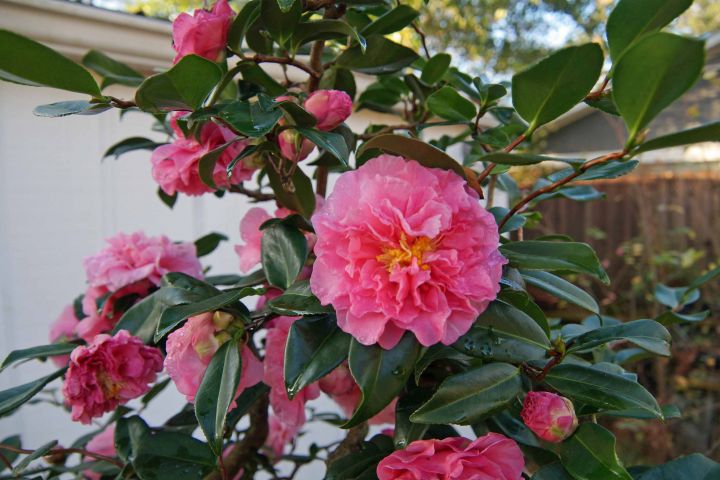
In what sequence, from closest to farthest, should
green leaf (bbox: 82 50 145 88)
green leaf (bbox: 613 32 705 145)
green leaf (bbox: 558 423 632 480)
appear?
green leaf (bbox: 613 32 705 145)
green leaf (bbox: 558 423 632 480)
green leaf (bbox: 82 50 145 88)

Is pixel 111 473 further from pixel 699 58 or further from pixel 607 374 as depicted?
pixel 699 58

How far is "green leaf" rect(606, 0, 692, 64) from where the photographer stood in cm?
47

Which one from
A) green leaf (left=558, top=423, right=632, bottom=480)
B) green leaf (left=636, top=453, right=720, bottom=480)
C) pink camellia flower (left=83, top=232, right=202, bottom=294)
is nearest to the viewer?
green leaf (left=558, top=423, right=632, bottom=480)

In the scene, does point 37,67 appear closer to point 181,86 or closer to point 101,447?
point 181,86

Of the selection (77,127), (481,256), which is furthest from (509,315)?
(77,127)

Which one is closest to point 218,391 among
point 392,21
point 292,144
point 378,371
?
point 378,371

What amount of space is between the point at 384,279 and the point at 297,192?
10.9 inches

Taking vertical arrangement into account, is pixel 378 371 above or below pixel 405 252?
below

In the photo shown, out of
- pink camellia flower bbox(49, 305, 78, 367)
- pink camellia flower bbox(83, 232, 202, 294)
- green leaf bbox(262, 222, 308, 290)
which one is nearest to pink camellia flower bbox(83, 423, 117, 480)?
pink camellia flower bbox(49, 305, 78, 367)

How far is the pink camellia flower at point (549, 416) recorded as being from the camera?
53 cm

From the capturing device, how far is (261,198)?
88 centimetres

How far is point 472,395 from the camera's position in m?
0.52

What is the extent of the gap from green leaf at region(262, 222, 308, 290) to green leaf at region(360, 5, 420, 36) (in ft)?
0.91

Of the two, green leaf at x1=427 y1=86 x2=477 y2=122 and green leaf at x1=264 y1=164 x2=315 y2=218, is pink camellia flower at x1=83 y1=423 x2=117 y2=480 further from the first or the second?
green leaf at x1=427 y1=86 x2=477 y2=122
